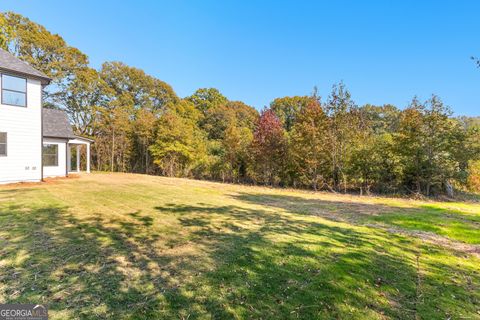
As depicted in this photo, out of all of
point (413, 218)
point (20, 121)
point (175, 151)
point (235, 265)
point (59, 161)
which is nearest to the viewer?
point (235, 265)

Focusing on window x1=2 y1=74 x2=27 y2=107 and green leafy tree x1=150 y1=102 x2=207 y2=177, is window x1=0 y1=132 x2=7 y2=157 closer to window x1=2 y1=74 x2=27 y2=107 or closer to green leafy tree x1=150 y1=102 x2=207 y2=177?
window x1=2 y1=74 x2=27 y2=107

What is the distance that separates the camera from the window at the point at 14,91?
9609 mm

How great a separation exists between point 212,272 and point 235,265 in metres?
0.32

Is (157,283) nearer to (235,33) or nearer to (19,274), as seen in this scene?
(19,274)

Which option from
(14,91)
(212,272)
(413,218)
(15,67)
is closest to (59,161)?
(14,91)

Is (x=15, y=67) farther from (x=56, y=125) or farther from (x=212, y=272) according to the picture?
(x=212, y=272)

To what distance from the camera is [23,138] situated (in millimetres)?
10117

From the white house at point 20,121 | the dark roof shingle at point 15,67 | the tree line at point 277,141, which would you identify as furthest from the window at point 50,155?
the tree line at point 277,141

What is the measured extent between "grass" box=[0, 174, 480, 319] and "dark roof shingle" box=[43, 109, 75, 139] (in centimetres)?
907

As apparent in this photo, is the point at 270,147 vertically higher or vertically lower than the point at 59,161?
higher

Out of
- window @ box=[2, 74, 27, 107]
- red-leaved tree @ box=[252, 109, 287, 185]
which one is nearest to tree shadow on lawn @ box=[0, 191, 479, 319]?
window @ box=[2, 74, 27, 107]

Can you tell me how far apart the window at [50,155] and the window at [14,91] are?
342cm

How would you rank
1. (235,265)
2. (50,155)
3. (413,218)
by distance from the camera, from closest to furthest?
(235,265)
(413,218)
(50,155)

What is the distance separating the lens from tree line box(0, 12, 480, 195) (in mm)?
9938
